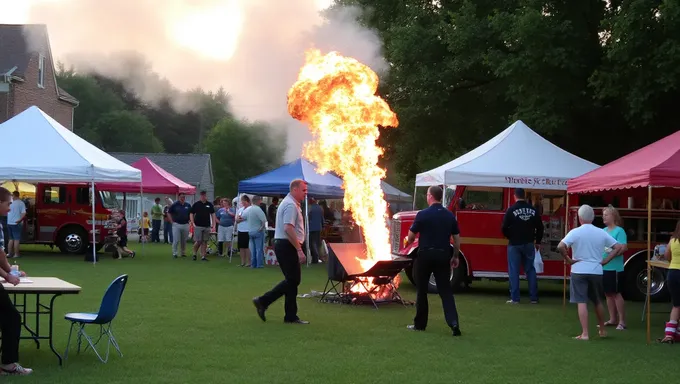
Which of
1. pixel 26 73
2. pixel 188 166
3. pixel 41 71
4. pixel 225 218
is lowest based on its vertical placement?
pixel 225 218

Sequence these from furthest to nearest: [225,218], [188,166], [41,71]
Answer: [188,166], [41,71], [225,218]

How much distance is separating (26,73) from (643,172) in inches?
1417

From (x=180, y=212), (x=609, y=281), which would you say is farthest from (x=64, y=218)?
(x=609, y=281)

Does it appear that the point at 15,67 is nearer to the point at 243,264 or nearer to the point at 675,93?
the point at 243,264

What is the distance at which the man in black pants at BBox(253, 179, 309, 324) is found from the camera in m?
11.0

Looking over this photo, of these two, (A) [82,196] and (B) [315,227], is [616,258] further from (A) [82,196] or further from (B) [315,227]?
(A) [82,196]

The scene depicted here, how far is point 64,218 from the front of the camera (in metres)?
24.4

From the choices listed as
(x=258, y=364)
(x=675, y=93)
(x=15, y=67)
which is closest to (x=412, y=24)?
(x=675, y=93)

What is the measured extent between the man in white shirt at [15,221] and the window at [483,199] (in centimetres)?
1194

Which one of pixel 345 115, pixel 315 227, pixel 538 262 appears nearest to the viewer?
pixel 538 262

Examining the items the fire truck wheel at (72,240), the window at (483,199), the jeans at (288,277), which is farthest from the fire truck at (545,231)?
the fire truck wheel at (72,240)

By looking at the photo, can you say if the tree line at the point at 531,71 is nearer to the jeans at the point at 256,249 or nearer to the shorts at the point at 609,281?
the jeans at the point at 256,249

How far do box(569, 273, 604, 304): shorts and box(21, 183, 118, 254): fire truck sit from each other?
16.8 meters

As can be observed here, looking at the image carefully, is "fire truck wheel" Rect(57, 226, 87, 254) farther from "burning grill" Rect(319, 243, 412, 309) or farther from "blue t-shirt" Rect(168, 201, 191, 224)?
"burning grill" Rect(319, 243, 412, 309)
